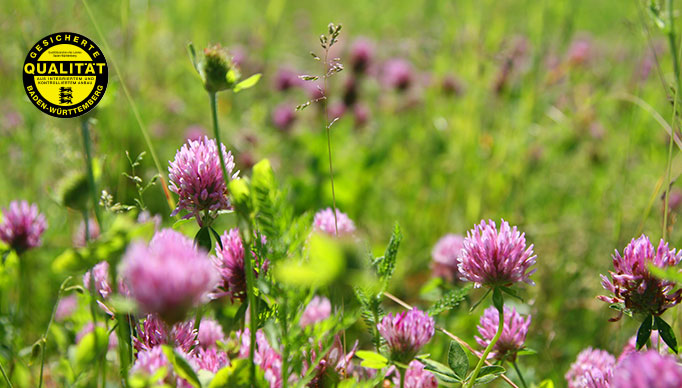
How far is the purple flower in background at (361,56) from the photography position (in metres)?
3.08

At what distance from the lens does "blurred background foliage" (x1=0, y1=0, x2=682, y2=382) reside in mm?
1933

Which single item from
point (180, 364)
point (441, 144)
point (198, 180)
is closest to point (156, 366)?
point (180, 364)

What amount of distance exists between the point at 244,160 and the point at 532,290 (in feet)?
4.11

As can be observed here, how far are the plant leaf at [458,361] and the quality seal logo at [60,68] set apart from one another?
857mm

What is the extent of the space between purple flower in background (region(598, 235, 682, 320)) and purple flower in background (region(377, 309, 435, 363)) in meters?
0.27

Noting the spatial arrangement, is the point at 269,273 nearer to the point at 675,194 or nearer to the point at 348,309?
the point at 348,309

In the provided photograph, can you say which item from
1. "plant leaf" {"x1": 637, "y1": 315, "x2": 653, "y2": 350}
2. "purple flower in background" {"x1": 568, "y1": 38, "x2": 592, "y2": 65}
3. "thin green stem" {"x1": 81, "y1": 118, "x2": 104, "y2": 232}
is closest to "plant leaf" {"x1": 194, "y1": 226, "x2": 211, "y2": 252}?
"thin green stem" {"x1": 81, "y1": 118, "x2": 104, "y2": 232}

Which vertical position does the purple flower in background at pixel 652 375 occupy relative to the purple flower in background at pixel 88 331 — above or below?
above

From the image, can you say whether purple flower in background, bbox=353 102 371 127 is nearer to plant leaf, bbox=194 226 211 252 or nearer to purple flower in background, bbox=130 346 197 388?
plant leaf, bbox=194 226 211 252

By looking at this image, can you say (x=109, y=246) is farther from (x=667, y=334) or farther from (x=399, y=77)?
Answer: (x=399, y=77)

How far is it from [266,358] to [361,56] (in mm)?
2443

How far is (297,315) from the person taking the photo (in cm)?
73

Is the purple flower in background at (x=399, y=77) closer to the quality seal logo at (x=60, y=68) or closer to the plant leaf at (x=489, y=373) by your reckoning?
the quality seal logo at (x=60, y=68)

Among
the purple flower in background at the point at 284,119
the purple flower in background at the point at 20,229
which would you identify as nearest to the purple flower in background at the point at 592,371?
the purple flower in background at the point at 20,229
